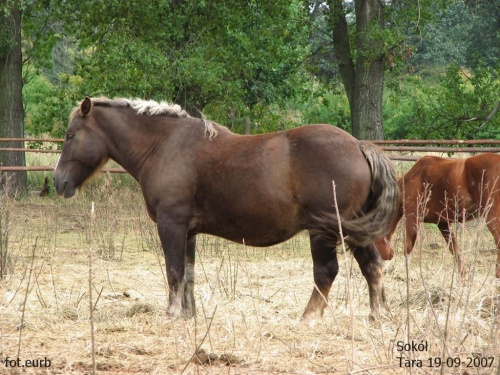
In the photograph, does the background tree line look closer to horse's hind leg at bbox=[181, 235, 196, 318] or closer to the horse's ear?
the horse's ear

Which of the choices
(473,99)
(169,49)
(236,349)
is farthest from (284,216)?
(473,99)

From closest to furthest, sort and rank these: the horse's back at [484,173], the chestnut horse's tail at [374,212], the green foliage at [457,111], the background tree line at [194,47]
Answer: the chestnut horse's tail at [374,212], the horse's back at [484,173], the background tree line at [194,47], the green foliage at [457,111]

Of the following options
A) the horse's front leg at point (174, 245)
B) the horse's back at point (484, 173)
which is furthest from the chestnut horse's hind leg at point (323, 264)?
the horse's back at point (484, 173)

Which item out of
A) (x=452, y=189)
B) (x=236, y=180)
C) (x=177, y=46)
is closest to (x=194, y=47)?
(x=177, y=46)

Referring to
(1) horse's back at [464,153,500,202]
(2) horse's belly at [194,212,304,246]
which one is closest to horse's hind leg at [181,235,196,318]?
(2) horse's belly at [194,212,304,246]

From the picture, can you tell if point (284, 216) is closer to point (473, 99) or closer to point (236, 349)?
point (236, 349)

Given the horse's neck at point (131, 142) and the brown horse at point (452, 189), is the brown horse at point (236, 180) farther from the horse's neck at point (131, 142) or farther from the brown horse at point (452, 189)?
the brown horse at point (452, 189)

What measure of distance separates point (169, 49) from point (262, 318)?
36.7 ft

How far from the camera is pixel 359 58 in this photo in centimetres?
1698

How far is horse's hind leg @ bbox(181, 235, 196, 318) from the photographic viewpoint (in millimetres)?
6215

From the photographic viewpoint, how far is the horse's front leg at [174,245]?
625 centimetres

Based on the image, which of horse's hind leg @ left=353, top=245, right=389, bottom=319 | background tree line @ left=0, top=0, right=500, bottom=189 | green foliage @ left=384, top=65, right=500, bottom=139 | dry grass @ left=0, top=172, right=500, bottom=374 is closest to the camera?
dry grass @ left=0, top=172, right=500, bottom=374

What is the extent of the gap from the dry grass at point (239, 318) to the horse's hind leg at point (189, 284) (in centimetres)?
11

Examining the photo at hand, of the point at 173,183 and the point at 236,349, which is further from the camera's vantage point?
the point at 173,183
